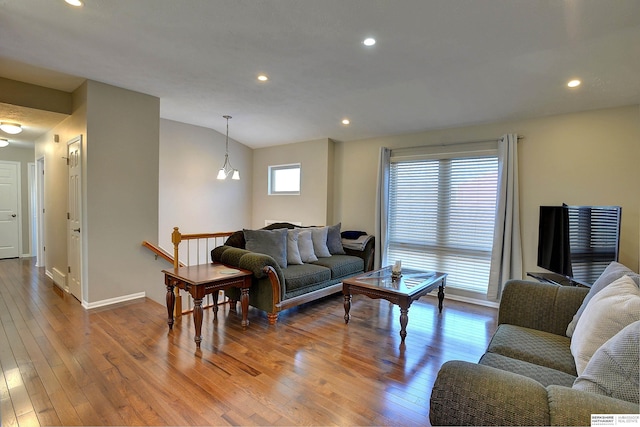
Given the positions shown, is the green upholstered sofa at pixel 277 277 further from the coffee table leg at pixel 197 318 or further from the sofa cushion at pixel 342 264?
the coffee table leg at pixel 197 318

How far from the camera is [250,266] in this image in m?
3.33

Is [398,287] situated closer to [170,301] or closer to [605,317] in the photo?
[605,317]

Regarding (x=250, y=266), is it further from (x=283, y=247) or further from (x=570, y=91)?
(x=570, y=91)

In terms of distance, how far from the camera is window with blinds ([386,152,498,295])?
4289mm

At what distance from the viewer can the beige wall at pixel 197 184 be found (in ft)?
17.2

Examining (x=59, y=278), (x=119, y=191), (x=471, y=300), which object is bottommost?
(x=471, y=300)

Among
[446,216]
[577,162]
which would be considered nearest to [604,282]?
[577,162]

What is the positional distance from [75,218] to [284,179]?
3.45 meters

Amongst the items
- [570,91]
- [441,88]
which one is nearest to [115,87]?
[441,88]

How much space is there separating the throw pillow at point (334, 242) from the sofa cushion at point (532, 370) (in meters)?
3.26

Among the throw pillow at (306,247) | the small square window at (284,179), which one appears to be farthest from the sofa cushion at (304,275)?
the small square window at (284,179)

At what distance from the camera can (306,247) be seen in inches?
174

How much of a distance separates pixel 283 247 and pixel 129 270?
202cm

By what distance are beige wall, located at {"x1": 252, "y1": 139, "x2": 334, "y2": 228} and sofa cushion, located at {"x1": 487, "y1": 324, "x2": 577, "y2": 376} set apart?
12.4 feet
